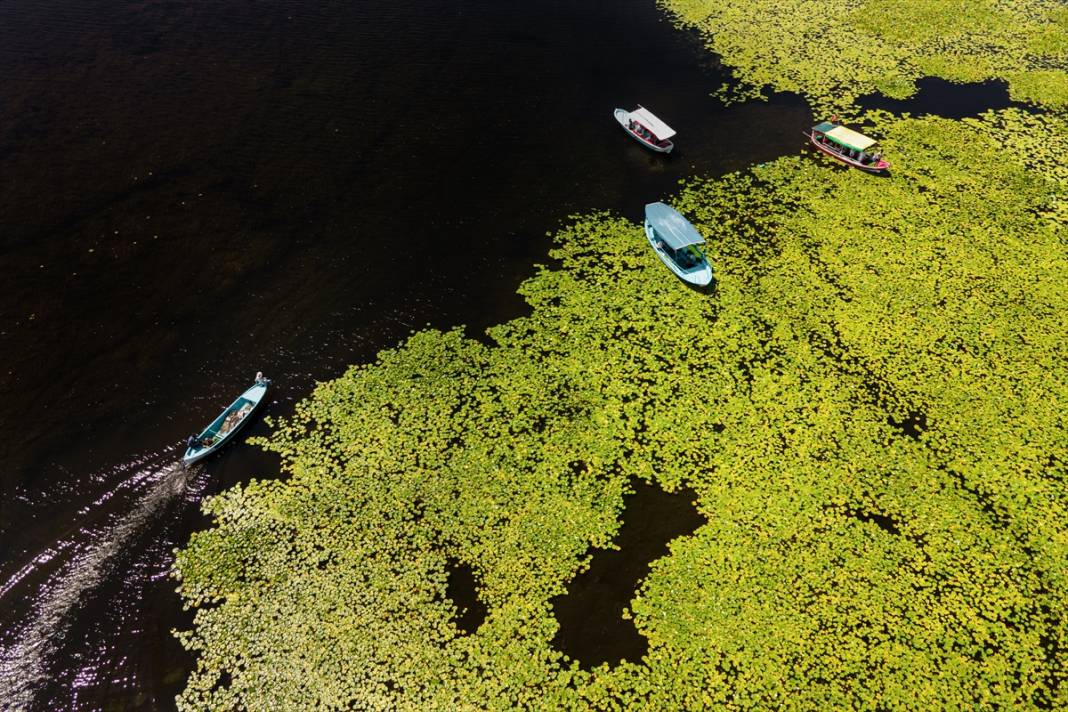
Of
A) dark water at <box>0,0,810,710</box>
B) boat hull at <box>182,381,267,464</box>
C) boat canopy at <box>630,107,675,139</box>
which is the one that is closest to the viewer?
dark water at <box>0,0,810,710</box>

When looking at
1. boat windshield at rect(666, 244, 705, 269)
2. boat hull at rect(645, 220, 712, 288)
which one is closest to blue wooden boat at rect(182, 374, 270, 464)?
boat hull at rect(645, 220, 712, 288)

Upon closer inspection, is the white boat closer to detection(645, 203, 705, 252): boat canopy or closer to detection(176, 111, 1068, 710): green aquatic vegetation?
detection(645, 203, 705, 252): boat canopy

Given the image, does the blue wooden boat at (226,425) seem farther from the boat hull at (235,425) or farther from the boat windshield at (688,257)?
the boat windshield at (688,257)

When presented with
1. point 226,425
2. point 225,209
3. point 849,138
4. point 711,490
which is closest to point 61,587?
point 226,425

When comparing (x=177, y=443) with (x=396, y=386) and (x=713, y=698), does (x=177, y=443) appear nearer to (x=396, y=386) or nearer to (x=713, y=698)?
(x=396, y=386)

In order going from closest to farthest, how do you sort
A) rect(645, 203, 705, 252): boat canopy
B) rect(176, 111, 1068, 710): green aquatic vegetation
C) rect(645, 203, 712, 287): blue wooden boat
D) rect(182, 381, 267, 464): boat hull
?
rect(176, 111, 1068, 710): green aquatic vegetation < rect(182, 381, 267, 464): boat hull < rect(645, 203, 712, 287): blue wooden boat < rect(645, 203, 705, 252): boat canopy

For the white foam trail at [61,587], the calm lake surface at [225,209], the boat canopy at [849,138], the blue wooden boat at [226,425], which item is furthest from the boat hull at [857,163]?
the white foam trail at [61,587]
